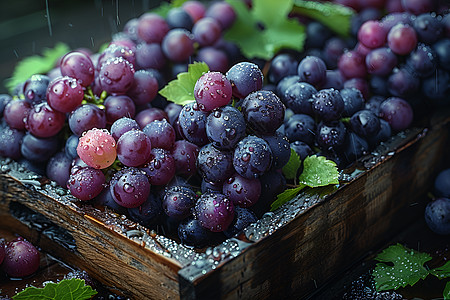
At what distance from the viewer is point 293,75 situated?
1098 mm

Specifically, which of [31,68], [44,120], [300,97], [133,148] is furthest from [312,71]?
[31,68]

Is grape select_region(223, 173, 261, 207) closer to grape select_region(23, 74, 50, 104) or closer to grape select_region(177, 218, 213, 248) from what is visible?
grape select_region(177, 218, 213, 248)

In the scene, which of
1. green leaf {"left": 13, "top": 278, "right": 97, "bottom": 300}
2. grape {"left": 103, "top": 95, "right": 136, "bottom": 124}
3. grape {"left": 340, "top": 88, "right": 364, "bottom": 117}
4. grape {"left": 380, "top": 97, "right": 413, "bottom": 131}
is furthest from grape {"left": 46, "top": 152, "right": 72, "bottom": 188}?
grape {"left": 380, "top": 97, "right": 413, "bottom": 131}

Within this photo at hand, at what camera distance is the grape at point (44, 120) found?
950 mm

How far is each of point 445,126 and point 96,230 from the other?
2.56 ft

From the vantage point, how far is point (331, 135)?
947mm

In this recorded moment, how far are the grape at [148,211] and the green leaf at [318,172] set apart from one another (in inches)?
10.1

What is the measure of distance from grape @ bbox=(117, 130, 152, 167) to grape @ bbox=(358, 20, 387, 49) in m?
0.57

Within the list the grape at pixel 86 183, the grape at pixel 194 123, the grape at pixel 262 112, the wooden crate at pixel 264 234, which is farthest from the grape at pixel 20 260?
the grape at pixel 262 112

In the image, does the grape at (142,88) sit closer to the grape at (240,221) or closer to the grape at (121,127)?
the grape at (121,127)

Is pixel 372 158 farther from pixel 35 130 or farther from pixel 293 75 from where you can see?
pixel 35 130

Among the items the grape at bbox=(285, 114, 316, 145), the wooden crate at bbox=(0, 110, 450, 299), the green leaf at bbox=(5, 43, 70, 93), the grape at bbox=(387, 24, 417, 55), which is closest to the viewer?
the wooden crate at bbox=(0, 110, 450, 299)

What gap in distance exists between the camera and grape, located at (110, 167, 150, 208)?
0.82 m

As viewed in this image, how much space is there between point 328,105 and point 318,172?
12cm
